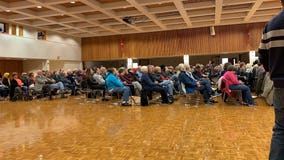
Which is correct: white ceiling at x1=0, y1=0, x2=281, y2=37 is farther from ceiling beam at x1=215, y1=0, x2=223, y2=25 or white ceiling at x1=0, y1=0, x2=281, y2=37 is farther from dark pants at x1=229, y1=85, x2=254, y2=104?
dark pants at x1=229, y1=85, x2=254, y2=104

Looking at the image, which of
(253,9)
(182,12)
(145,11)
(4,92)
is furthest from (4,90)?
(253,9)

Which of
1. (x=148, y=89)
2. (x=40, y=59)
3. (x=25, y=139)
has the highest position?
(x=40, y=59)

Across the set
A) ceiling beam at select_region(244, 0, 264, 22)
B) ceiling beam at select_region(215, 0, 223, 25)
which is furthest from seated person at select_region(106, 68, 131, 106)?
ceiling beam at select_region(244, 0, 264, 22)

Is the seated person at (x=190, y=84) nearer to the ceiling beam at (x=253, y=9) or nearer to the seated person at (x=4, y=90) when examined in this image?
the ceiling beam at (x=253, y=9)

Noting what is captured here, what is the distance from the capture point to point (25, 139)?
5.00 m

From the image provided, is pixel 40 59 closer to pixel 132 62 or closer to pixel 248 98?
pixel 132 62

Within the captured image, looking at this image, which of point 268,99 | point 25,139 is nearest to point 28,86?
point 25,139

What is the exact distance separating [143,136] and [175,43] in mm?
17173

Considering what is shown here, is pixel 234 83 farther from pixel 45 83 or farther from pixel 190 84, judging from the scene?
pixel 45 83

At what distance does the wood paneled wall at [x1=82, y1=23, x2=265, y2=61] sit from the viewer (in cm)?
2017

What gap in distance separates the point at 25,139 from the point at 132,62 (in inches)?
709

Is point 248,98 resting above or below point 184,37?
below

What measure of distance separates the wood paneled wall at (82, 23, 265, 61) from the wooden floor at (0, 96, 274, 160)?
45.3ft

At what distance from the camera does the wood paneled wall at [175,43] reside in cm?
2017
